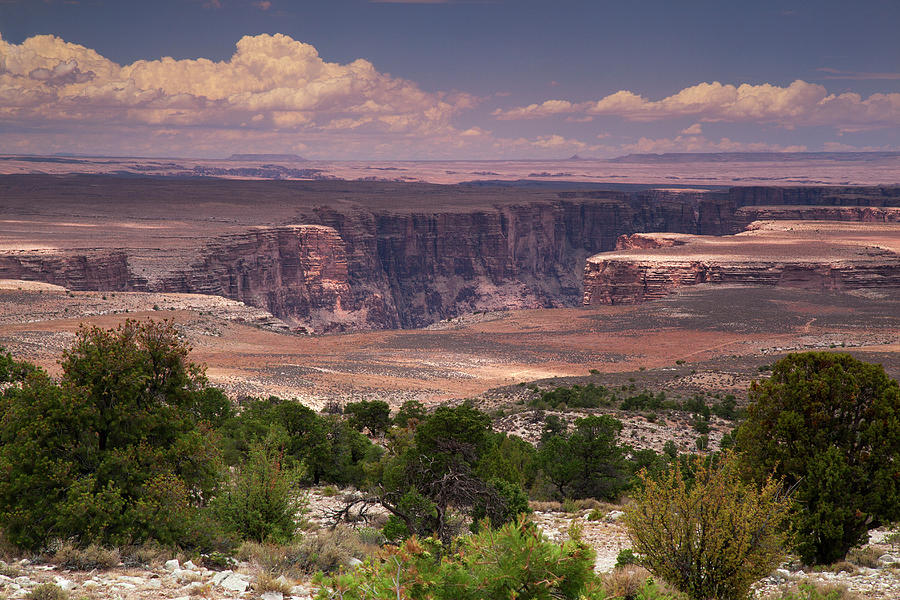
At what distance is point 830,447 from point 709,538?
388 centimetres

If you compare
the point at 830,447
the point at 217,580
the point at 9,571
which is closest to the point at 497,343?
the point at 830,447

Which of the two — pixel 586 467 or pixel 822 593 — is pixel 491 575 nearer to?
pixel 822 593

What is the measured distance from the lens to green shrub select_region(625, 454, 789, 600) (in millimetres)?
8750

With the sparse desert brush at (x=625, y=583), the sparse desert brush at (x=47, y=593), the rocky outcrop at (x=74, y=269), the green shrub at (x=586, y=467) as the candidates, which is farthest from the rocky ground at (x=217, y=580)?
the rocky outcrop at (x=74, y=269)

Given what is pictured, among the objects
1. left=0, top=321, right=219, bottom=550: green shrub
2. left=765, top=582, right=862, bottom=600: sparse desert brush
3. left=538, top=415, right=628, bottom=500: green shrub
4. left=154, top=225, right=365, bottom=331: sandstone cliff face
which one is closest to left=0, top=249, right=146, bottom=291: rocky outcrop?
left=154, top=225, right=365, bottom=331: sandstone cliff face

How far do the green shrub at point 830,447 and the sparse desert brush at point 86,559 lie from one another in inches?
366

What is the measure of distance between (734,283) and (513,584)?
88783mm

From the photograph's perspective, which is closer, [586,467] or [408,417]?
[586,467]

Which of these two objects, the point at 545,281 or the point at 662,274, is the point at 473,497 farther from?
the point at 545,281

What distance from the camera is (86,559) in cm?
916

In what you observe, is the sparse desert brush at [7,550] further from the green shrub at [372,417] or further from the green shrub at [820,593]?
the green shrub at [372,417]

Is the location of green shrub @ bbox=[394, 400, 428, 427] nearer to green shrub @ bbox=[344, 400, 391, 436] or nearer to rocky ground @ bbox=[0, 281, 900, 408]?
green shrub @ bbox=[344, 400, 391, 436]

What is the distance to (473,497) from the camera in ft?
41.9

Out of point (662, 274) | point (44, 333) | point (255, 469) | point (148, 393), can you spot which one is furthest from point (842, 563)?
point (662, 274)
